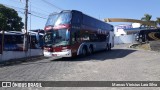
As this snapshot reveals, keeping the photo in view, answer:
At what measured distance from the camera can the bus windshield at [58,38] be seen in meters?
20.4

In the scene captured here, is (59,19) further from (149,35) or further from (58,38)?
(149,35)

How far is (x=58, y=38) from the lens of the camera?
67.9 feet

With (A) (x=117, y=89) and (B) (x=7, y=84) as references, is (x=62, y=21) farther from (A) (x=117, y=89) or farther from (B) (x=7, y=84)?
(A) (x=117, y=89)

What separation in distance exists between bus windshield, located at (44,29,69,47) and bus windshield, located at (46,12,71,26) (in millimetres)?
705

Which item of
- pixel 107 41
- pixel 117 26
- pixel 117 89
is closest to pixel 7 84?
pixel 117 89

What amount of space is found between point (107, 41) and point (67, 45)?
42.0 feet

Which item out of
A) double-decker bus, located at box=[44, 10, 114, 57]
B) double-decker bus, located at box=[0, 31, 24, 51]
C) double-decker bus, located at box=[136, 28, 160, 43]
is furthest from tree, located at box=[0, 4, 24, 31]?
double-decker bus, located at box=[44, 10, 114, 57]

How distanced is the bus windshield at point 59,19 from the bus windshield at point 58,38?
0.70 meters

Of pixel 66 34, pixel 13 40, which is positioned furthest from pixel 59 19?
pixel 13 40

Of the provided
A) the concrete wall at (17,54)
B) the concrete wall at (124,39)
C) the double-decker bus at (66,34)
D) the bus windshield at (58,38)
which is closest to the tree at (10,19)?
the concrete wall at (124,39)

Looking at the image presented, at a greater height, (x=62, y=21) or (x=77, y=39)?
(x=62, y=21)

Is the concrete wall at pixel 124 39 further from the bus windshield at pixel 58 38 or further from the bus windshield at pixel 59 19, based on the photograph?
the bus windshield at pixel 58 38

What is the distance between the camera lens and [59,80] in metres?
11.1

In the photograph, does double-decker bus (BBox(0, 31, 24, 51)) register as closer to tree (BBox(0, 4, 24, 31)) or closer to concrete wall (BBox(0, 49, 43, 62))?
concrete wall (BBox(0, 49, 43, 62))
